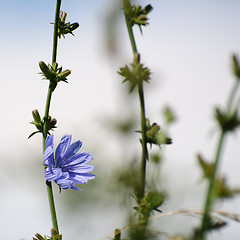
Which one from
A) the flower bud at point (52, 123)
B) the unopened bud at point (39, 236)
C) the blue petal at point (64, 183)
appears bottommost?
the unopened bud at point (39, 236)

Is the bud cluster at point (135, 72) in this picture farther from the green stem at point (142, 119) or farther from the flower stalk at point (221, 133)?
the flower stalk at point (221, 133)

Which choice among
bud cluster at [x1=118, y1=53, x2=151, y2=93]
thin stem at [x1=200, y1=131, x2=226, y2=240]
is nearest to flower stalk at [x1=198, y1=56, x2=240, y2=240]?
thin stem at [x1=200, y1=131, x2=226, y2=240]

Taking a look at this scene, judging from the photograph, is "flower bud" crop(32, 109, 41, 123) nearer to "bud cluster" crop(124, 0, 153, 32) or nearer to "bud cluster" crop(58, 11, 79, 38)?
"bud cluster" crop(58, 11, 79, 38)

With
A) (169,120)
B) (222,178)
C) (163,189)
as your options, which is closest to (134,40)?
(163,189)

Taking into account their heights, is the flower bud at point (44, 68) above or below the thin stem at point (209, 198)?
above

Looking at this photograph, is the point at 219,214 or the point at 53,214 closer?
the point at 219,214

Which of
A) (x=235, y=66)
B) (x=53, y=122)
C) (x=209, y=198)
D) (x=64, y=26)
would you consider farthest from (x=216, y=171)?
(x=64, y=26)

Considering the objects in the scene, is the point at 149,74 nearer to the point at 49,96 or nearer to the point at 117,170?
the point at 49,96

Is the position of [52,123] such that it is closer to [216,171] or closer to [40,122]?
[40,122]

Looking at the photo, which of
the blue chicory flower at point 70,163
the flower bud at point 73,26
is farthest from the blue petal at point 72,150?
the flower bud at point 73,26
